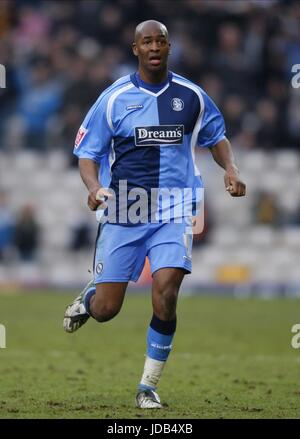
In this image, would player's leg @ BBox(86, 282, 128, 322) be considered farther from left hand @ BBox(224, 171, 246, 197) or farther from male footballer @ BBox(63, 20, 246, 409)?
left hand @ BBox(224, 171, 246, 197)

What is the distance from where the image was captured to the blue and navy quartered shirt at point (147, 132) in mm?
Answer: 8359

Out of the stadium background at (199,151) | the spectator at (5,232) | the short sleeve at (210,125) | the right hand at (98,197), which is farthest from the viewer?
the stadium background at (199,151)

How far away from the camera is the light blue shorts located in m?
8.27

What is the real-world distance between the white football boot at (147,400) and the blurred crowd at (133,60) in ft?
42.8

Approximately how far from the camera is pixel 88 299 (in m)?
8.70

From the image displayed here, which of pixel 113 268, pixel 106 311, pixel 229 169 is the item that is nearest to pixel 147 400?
pixel 106 311

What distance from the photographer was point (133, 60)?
21609 mm

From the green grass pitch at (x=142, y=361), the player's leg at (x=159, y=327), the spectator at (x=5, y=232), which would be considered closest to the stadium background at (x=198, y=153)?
the spectator at (x=5, y=232)

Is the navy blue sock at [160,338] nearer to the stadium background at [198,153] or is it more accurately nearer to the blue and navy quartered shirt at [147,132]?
the blue and navy quartered shirt at [147,132]

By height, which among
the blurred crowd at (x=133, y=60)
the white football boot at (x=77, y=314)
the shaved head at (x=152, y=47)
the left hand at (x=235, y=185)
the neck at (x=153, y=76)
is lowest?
the white football boot at (x=77, y=314)

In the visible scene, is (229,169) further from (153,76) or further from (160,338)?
(160,338)

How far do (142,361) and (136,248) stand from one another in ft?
10.3

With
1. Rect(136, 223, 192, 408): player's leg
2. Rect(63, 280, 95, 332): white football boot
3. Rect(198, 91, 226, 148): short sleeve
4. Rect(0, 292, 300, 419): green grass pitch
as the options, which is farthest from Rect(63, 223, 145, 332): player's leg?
Rect(198, 91, 226, 148): short sleeve

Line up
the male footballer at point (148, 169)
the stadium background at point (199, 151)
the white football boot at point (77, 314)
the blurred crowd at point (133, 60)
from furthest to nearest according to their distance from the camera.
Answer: the blurred crowd at point (133, 60) < the stadium background at point (199, 151) < the white football boot at point (77, 314) < the male footballer at point (148, 169)
